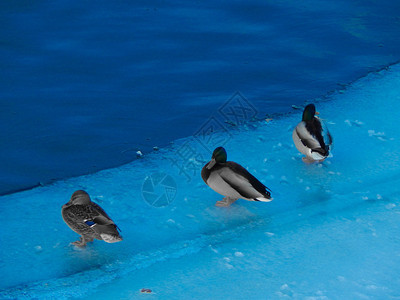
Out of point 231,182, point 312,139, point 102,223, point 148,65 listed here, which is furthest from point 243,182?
point 148,65

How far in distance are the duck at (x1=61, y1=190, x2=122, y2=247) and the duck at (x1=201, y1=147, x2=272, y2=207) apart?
86 cm

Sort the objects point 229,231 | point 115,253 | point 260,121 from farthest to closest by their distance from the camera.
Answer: point 260,121 < point 229,231 < point 115,253

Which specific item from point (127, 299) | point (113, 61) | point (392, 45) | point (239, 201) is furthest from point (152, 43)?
point (127, 299)

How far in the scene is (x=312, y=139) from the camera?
4.87 m

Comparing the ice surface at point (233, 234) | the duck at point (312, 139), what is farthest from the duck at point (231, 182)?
the duck at point (312, 139)

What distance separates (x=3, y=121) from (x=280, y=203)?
2889mm

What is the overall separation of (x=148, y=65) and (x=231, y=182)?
3.21 m

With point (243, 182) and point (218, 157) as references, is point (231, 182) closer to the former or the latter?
point (243, 182)

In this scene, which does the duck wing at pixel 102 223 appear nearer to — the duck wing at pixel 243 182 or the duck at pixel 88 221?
the duck at pixel 88 221

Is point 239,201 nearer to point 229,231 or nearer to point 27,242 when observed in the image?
point 229,231

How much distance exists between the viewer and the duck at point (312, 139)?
4.87m

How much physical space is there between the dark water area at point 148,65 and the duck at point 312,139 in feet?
3.52

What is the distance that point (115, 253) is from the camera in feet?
13.1

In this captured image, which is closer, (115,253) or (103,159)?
(115,253)
